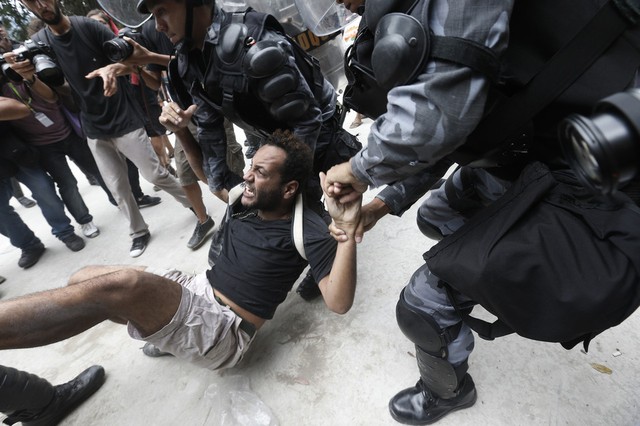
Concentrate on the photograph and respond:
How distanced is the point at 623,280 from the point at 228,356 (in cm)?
144

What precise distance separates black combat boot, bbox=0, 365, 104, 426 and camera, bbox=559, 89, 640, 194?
2104 mm

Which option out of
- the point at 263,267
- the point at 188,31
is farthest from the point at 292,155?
the point at 188,31

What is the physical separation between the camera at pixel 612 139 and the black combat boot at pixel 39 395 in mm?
2104

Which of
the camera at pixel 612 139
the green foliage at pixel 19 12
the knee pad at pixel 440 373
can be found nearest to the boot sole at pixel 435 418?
the knee pad at pixel 440 373

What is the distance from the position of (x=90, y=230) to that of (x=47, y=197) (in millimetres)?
511

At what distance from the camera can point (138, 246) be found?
3.00m

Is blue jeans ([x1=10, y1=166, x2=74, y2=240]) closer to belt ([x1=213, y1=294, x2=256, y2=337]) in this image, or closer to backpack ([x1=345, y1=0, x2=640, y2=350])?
belt ([x1=213, y1=294, x2=256, y2=337])

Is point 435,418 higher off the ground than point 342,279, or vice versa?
point 342,279

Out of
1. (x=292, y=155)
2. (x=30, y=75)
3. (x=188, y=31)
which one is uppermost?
(x=188, y=31)

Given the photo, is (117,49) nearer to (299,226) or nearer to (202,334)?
(299,226)

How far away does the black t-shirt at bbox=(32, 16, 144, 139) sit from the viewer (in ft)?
7.81

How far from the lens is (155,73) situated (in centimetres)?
252

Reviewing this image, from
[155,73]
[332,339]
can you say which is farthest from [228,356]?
[155,73]

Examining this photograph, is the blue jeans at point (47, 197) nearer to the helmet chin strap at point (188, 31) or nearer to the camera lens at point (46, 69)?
the camera lens at point (46, 69)
